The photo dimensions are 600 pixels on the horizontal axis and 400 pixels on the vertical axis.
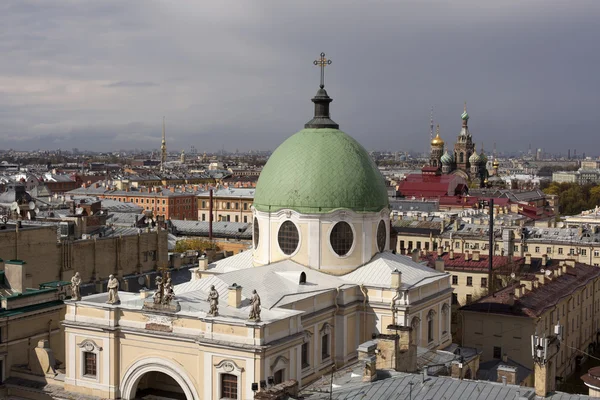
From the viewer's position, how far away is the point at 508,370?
31.0 m

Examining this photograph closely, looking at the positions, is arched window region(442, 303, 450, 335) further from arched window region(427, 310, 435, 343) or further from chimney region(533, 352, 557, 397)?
chimney region(533, 352, 557, 397)

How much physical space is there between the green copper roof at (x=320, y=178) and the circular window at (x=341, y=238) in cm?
93

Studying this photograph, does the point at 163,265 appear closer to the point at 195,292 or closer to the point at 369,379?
the point at 195,292

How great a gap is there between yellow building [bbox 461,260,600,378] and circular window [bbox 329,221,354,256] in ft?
38.0

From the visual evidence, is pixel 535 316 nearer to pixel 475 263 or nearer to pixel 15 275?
pixel 475 263

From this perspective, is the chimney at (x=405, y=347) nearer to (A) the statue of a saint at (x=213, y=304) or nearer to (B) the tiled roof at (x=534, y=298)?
(A) the statue of a saint at (x=213, y=304)

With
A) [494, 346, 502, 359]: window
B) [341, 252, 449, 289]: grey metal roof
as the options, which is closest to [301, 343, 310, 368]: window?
[341, 252, 449, 289]: grey metal roof

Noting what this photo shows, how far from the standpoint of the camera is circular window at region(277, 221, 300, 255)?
124ft

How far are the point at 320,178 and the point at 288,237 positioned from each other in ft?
10.5

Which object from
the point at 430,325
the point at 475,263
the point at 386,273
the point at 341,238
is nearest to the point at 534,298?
the point at 430,325

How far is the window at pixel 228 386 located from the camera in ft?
92.2

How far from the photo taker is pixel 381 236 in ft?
129

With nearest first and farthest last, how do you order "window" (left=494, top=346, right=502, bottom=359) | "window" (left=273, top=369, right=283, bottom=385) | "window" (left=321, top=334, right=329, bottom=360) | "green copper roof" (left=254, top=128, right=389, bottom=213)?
"window" (left=273, top=369, right=283, bottom=385), "window" (left=321, top=334, right=329, bottom=360), "green copper roof" (left=254, top=128, right=389, bottom=213), "window" (left=494, top=346, right=502, bottom=359)

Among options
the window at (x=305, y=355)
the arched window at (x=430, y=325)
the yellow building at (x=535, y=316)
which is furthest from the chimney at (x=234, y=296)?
the yellow building at (x=535, y=316)
